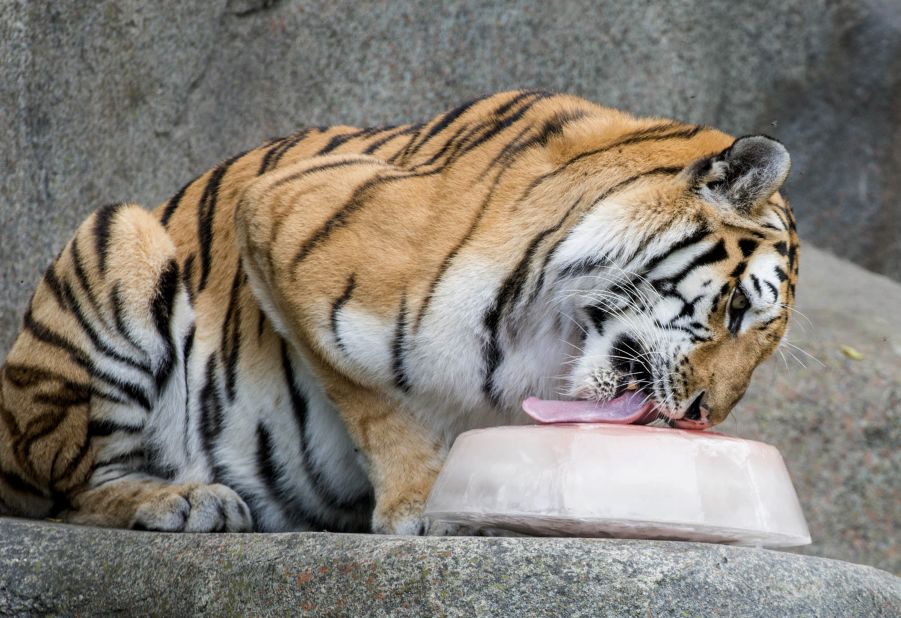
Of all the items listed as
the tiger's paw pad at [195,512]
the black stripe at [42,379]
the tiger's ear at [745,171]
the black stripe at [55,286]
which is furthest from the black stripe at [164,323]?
the tiger's ear at [745,171]

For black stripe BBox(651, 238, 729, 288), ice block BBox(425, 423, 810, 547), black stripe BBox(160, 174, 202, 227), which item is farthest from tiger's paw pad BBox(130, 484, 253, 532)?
black stripe BBox(651, 238, 729, 288)

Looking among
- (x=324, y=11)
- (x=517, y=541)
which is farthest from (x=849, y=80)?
(x=517, y=541)

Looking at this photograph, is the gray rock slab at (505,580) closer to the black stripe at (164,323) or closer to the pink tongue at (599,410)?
the pink tongue at (599,410)

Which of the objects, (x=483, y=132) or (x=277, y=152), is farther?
(x=277, y=152)

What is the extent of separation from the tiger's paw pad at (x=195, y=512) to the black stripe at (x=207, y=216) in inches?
24.4

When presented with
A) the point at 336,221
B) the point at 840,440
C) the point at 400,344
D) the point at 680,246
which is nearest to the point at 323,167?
the point at 336,221

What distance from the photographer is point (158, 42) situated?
4258 millimetres

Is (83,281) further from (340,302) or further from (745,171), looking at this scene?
(745,171)

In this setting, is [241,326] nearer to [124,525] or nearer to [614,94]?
[124,525]

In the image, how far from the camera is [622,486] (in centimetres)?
207

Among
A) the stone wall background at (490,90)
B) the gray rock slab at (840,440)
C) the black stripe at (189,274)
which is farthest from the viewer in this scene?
the gray rock slab at (840,440)

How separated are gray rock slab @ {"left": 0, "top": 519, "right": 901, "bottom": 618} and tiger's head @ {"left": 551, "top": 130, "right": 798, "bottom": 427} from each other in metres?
0.55

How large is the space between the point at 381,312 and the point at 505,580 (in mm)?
945

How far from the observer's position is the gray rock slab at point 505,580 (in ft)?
5.96
